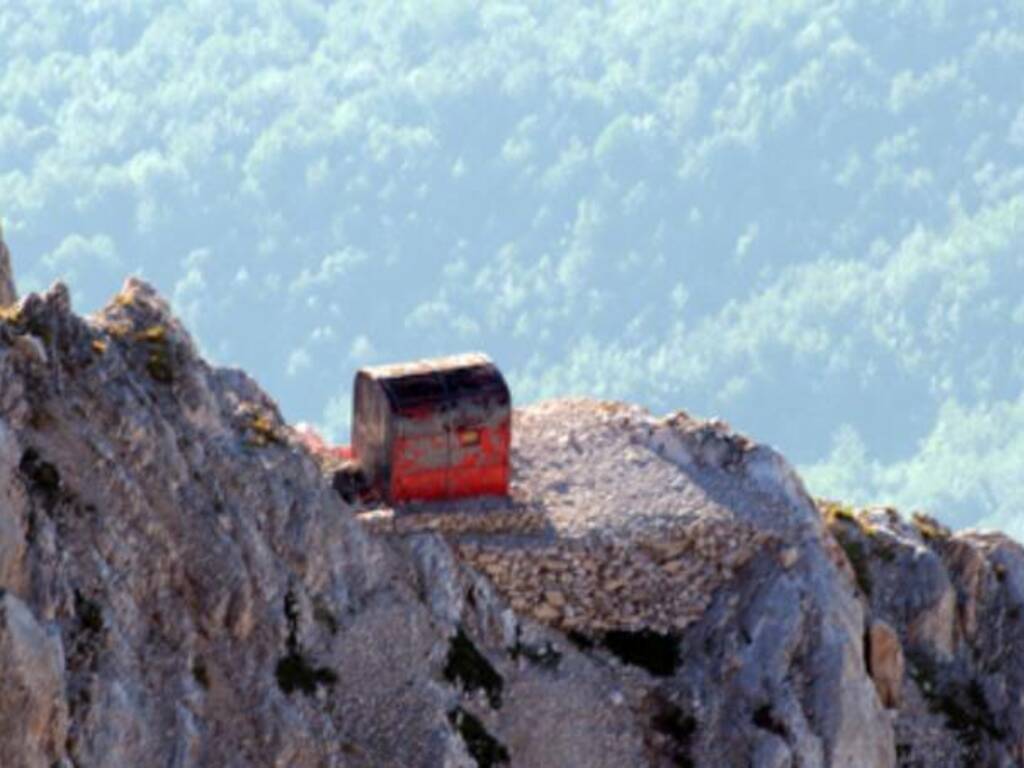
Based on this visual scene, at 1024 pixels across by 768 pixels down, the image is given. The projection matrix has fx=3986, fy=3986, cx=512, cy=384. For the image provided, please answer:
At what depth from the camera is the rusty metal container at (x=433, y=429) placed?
88.6 meters

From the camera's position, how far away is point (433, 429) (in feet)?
292

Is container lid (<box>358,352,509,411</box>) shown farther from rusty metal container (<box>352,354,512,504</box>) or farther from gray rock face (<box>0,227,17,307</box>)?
gray rock face (<box>0,227,17,307</box>)

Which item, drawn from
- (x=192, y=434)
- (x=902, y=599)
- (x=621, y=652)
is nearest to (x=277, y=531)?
(x=192, y=434)

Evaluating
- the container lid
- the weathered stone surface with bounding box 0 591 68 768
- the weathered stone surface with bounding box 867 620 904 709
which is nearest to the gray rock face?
the container lid

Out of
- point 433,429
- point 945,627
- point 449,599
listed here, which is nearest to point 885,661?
point 945,627

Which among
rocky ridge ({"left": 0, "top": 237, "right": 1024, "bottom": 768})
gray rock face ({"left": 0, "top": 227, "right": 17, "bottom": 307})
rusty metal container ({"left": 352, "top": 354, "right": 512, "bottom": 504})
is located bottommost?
rocky ridge ({"left": 0, "top": 237, "right": 1024, "bottom": 768})

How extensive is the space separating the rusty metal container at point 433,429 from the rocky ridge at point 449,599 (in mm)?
941

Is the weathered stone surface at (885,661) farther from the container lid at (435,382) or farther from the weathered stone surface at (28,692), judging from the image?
the weathered stone surface at (28,692)

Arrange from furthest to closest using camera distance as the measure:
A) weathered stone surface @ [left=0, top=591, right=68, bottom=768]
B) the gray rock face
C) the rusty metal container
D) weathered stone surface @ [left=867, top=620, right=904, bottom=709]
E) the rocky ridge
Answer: weathered stone surface @ [left=867, top=620, right=904, bottom=709] → the rusty metal container → the gray rock face → the rocky ridge → weathered stone surface @ [left=0, top=591, right=68, bottom=768]

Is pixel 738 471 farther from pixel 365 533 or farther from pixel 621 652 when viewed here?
pixel 365 533

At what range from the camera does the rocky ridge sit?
75000 mm

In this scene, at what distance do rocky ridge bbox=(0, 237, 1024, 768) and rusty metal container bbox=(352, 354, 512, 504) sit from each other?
0.94m

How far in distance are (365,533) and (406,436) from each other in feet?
13.2

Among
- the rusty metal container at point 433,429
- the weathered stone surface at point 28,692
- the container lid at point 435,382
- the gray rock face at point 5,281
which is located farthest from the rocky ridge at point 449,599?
the gray rock face at point 5,281
